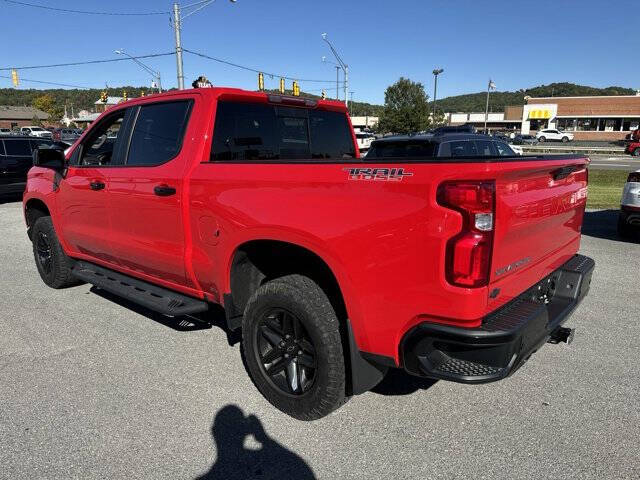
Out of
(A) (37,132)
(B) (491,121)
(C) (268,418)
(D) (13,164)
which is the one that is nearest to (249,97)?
(C) (268,418)

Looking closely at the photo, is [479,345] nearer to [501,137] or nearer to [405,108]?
[501,137]

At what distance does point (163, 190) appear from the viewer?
11.4 feet

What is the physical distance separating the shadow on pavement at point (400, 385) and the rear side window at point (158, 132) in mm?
2257

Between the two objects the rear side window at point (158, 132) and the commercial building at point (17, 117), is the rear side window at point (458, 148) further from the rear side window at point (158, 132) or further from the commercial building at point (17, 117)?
the commercial building at point (17, 117)

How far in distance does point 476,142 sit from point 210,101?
7494mm

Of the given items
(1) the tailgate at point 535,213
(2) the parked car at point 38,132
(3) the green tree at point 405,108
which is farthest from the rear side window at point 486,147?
(2) the parked car at point 38,132

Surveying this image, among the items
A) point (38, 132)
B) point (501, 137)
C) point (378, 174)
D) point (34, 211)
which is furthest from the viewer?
point (38, 132)

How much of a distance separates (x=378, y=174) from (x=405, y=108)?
41.8 meters

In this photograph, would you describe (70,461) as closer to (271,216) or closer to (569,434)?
(271,216)

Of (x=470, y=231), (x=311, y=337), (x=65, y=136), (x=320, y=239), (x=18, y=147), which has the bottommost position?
(x=311, y=337)

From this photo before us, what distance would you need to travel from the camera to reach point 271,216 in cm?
281

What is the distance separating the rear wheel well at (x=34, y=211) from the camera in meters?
5.56

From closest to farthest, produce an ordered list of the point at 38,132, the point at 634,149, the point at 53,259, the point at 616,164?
the point at 53,259 < the point at 616,164 < the point at 634,149 < the point at 38,132

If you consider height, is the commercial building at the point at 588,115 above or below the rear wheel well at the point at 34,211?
above
